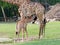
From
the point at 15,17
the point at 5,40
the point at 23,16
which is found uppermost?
the point at 23,16

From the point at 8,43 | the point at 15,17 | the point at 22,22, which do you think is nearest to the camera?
the point at 8,43

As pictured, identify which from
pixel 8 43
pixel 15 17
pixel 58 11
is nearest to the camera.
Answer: pixel 8 43

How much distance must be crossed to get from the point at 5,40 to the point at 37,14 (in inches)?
80.2

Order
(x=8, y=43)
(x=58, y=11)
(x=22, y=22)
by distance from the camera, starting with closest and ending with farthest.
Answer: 1. (x=8, y=43)
2. (x=22, y=22)
3. (x=58, y=11)

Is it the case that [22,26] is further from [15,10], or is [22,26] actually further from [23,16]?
[15,10]

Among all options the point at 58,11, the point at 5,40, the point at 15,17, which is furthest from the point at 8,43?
the point at 15,17

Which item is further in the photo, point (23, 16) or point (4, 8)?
point (4, 8)

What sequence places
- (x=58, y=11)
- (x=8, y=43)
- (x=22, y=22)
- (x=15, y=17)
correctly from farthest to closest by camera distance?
(x=15, y=17)
(x=58, y=11)
(x=22, y=22)
(x=8, y=43)

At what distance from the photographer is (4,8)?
44125 millimetres

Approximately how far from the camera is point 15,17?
41500mm

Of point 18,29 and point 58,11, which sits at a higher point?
point 18,29

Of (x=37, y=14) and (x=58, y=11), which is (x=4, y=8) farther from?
A: (x=37, y=14)

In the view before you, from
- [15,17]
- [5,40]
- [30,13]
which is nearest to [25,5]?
[30,13]

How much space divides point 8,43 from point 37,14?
2.28 meters
